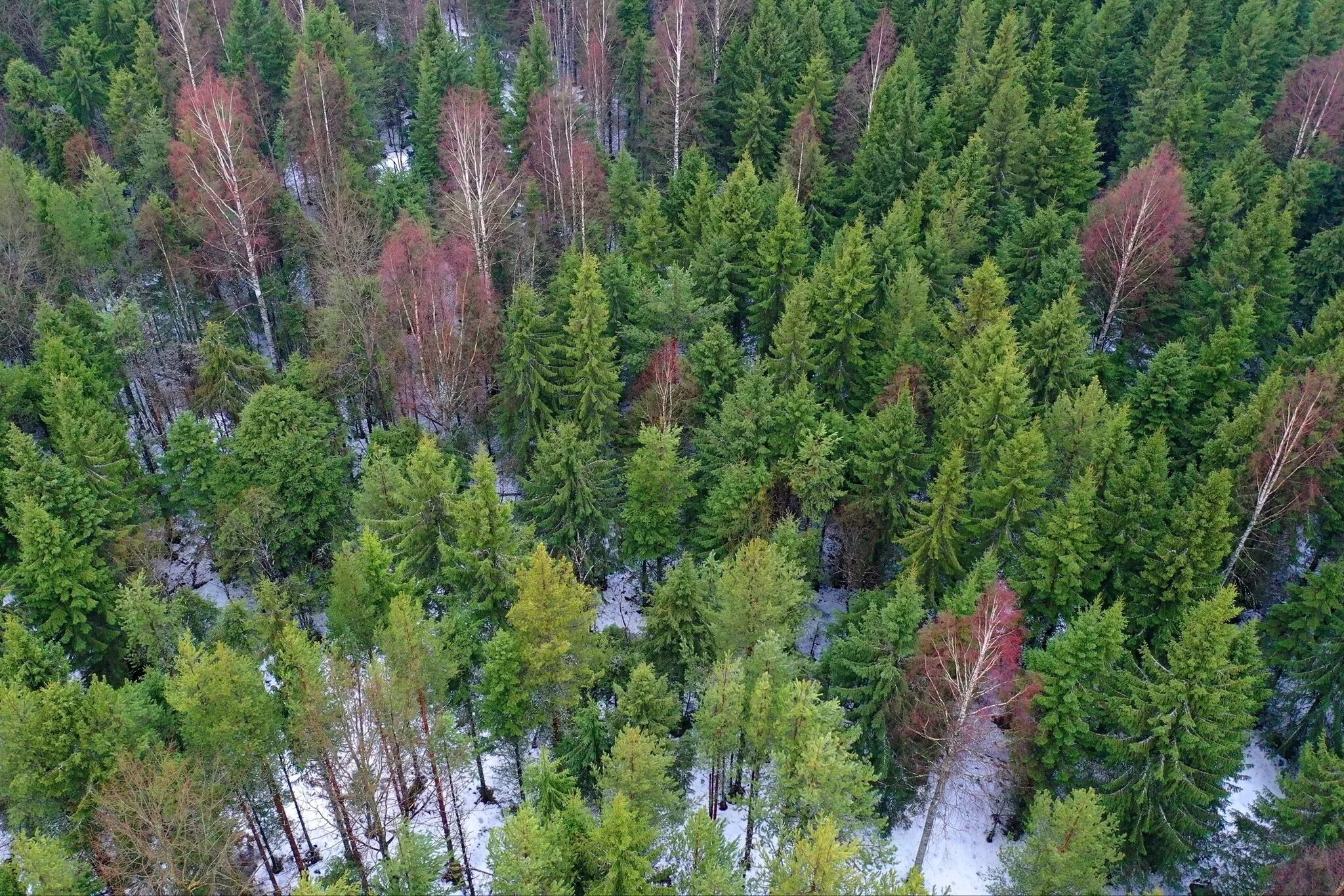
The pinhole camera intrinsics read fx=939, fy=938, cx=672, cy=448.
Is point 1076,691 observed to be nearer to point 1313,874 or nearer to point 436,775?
point 1313,874

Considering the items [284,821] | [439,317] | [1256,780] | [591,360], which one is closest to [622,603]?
[591,360]

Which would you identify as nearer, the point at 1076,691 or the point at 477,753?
the point at 1076,691

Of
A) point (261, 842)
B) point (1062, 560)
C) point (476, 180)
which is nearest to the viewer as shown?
point (261, 842)

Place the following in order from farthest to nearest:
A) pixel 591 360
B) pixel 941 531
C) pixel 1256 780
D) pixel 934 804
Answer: pixel 591 360 → pixel 1256 780 → pixel 941 531 → pixel 934 804

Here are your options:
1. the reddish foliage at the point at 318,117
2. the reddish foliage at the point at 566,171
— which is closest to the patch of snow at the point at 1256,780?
the reddish foliage at the point at 566,171

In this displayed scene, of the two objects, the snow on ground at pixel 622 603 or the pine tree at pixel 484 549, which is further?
the snow on ground at pixel 622 603

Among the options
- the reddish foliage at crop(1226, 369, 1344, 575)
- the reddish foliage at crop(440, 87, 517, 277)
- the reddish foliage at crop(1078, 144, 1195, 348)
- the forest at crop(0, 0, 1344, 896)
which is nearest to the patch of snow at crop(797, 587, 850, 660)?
the forest at crop(0, 0, 1344, 896)

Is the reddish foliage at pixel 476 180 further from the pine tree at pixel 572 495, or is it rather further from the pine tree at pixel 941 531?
the pine tree at pixel 941 531

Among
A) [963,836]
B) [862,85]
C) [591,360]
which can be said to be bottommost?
[963,836]
